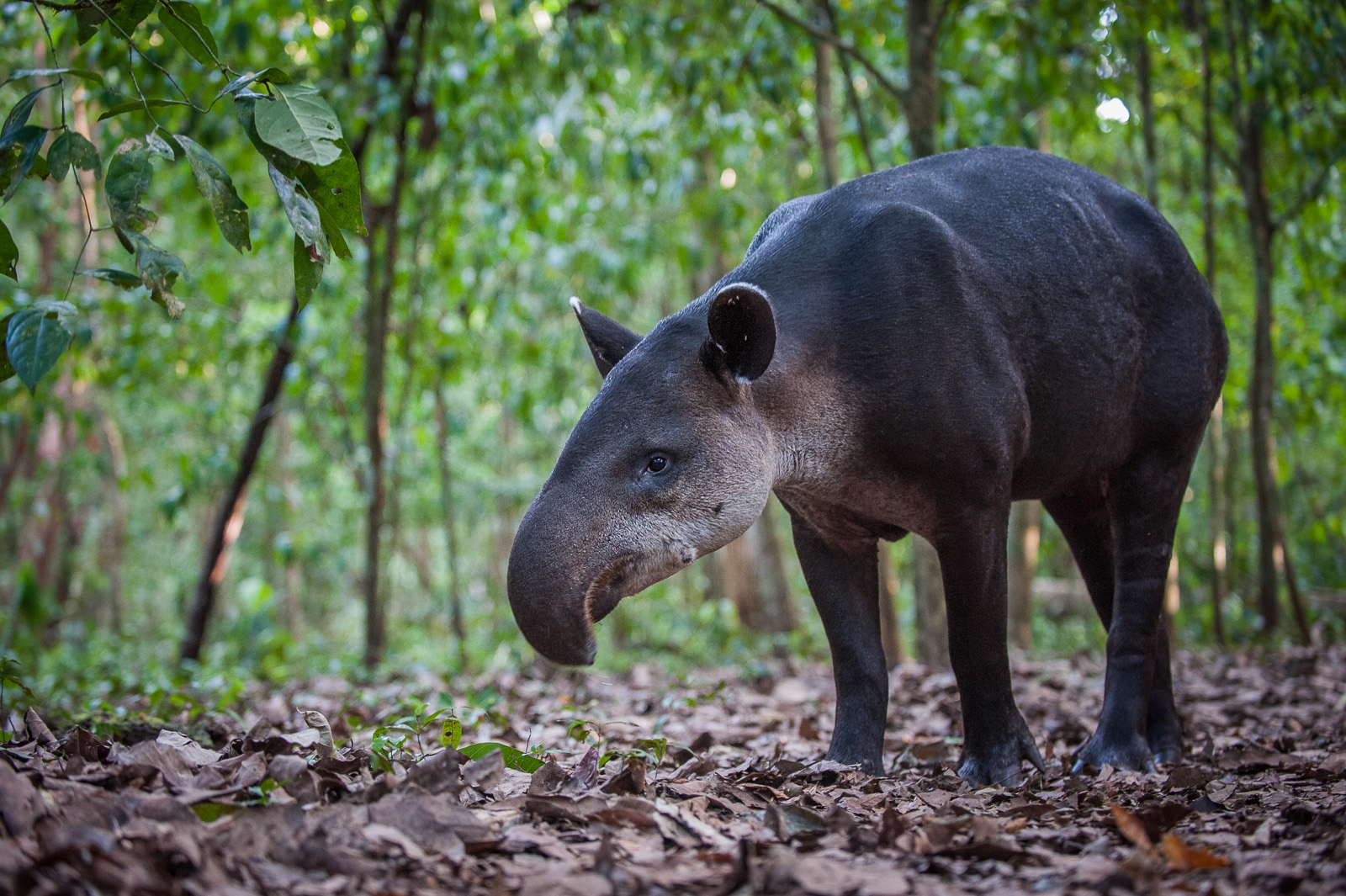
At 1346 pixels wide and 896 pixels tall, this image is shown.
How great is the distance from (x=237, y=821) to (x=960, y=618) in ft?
7.75

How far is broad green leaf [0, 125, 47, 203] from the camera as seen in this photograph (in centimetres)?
276

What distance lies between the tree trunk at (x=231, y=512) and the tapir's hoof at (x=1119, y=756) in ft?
20.3

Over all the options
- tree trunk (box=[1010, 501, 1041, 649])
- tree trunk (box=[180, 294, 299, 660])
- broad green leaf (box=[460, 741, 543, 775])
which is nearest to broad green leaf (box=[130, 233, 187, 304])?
broad green leaf (box=[460, 741, 543, 775])

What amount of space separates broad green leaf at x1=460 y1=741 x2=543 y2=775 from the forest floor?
1 centimetres

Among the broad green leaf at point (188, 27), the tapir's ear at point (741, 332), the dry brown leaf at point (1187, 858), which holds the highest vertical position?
the broad green leaf at point (188, 27)

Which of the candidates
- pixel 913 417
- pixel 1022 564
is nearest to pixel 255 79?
pixel 913 417

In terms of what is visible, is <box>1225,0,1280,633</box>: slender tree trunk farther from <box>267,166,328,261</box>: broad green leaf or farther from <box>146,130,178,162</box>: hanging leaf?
<box>146,130,178,162</box>: hanging leaf

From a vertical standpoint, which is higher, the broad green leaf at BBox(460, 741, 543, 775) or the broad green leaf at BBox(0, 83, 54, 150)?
the broad green leaf at BBox(0, 83, 54, 150)

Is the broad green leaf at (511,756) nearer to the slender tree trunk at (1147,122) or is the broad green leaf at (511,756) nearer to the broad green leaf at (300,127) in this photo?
the broad green leaf at (300,127)

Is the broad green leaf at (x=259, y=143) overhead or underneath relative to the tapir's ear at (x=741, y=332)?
overhead

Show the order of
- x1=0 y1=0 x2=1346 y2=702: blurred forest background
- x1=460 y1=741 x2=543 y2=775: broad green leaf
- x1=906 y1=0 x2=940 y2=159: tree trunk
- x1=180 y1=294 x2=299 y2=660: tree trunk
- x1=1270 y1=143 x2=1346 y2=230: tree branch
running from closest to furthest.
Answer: x1=460 y1=741 x2=543 y2=775: broad green leaf
x1=0 y1=0 x2=1346 y2=702: blurred forest background
x1=906 y1=0 x2=940 y2=159: tree trunk
x1=1270 y1=143 x2=1346 y2=230: tree branch
x1=180 y1=294 x2=299 y2=660: tree trunk

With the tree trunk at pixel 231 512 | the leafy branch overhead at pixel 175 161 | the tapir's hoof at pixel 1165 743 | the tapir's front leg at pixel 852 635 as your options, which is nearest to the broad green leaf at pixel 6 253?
the leafy branch overhead at pixel 175 161

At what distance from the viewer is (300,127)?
2.70 meters

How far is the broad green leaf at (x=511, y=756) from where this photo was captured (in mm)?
2981
